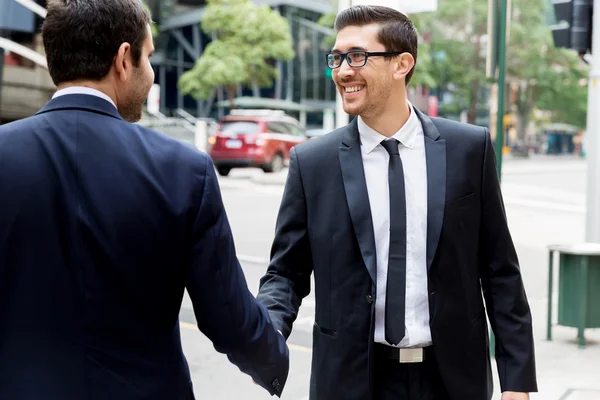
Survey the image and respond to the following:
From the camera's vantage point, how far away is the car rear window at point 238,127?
78.7ft

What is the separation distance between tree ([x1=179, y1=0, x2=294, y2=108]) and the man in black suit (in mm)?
37339

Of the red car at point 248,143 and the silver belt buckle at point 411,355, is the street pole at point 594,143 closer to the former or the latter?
the silver belt buckle at point 411,355

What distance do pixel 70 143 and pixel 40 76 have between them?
9.26 m

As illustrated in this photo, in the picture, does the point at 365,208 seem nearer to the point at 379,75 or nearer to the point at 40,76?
the point at 379,75

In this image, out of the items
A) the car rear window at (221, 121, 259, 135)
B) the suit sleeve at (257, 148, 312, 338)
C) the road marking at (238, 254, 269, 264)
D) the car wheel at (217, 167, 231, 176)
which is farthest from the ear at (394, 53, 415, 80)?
the car wheel at (217, 167, 231, 176)

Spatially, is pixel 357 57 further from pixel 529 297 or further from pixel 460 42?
pixel 460 42

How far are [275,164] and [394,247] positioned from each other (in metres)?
22.6

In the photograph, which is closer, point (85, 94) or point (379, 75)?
point (85, 94)

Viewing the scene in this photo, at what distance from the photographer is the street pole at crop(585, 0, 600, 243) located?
24.2 feet

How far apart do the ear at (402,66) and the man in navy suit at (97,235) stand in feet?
3.10

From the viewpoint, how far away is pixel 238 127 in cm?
2409

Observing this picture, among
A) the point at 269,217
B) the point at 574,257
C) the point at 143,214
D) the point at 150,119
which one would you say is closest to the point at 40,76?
the point at 269,217

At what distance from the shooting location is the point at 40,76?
1049cm

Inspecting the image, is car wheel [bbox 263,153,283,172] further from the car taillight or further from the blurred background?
the car taillight
